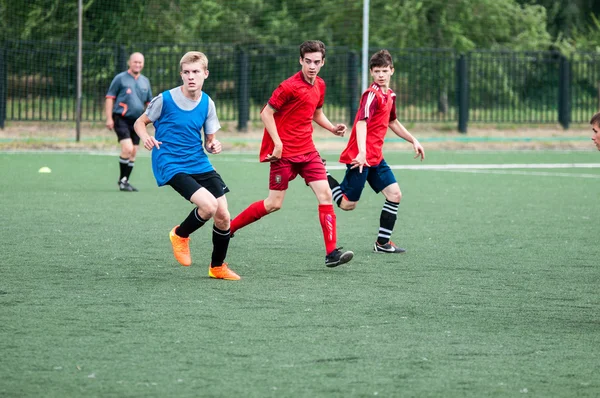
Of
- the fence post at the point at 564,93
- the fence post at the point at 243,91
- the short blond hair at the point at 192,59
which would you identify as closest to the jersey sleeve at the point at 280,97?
the short blond hair at the point at 192,59

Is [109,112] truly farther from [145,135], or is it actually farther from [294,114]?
[145,135]

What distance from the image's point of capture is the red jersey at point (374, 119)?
31.1 feet

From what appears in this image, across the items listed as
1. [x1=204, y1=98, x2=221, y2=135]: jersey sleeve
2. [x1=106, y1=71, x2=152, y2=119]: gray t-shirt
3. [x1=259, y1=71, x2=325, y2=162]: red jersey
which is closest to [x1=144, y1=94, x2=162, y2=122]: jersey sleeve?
[x1=204, y1=98, x2=221, y2=135]: jersey sleeve

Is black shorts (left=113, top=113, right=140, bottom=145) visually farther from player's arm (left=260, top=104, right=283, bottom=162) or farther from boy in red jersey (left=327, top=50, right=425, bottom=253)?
player's arm (left=260, top=104, right=283, bottom=162)

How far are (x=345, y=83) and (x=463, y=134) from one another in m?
3.37

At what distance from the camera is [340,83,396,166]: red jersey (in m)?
9.49

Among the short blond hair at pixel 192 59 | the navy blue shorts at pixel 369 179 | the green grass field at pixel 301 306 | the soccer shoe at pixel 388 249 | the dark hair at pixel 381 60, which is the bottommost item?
the green grass field at pixel 301 306

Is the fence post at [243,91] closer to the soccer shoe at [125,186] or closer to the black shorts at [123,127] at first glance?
the black shorts at [123,127]

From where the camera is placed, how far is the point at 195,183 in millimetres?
7992

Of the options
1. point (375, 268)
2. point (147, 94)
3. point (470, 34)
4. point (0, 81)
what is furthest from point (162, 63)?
point (375, 268)

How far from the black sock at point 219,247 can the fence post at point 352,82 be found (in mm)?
21417

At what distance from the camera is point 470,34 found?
43438 millimetres

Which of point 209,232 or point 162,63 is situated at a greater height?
point 162,63

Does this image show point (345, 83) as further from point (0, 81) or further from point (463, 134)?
point (0, 81)
